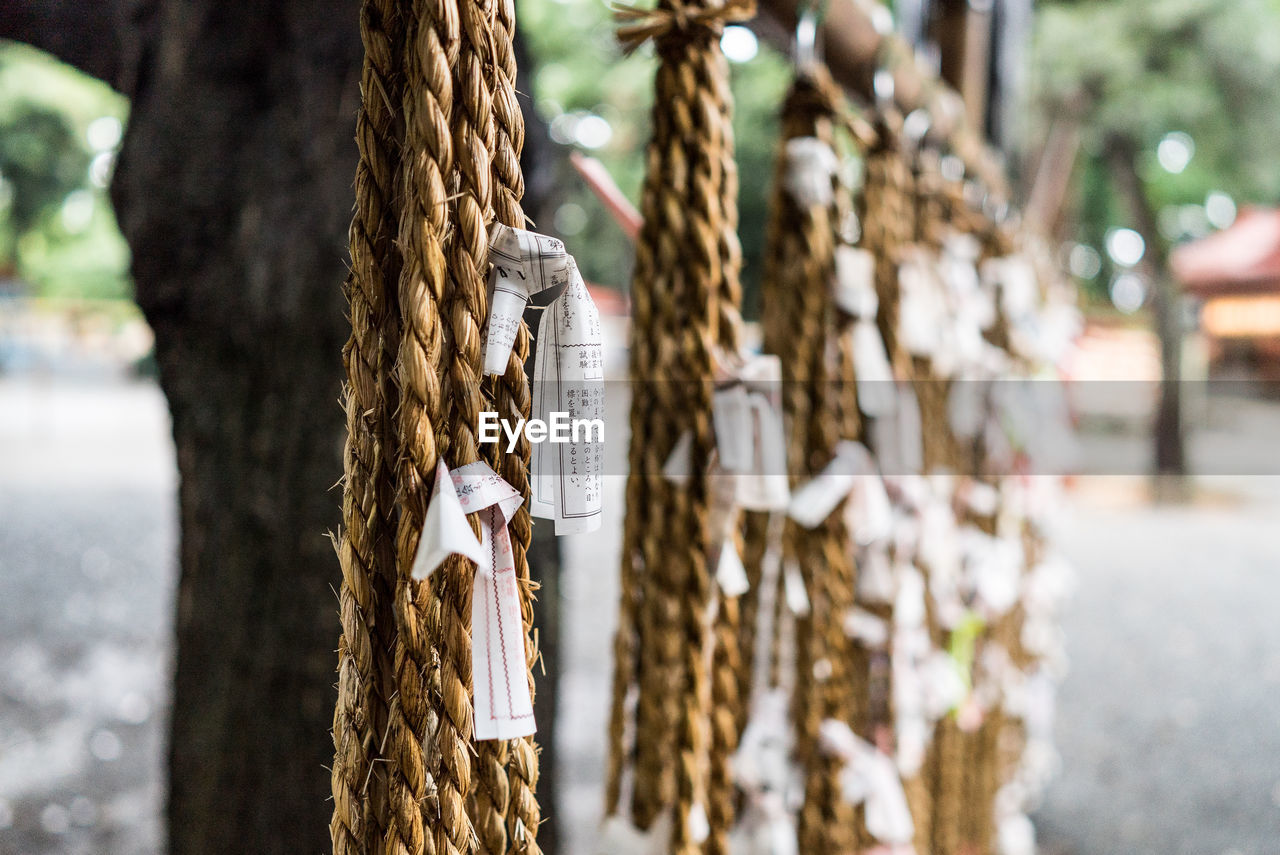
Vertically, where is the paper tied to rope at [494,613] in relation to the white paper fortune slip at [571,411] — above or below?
below

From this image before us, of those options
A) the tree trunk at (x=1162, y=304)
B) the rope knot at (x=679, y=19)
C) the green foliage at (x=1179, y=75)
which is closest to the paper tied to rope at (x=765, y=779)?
the rope knot at (x=679, y=19)

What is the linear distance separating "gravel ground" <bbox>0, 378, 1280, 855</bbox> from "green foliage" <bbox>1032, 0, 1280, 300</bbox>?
1.44 meters

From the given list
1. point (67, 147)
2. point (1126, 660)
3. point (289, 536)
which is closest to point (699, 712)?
point (289, 536)

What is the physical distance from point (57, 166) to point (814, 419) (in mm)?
448

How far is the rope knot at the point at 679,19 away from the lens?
371 millimetres

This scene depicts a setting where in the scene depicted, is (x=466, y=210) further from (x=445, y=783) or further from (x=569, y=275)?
(x=445, y=783)

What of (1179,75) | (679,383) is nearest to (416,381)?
(679,383)

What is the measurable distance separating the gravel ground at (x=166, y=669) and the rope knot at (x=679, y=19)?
0.31m

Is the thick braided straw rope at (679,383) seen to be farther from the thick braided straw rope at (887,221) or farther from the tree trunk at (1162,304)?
the tree trunk at (1162,304)

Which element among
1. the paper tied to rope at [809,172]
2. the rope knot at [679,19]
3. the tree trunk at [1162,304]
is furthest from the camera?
the tree trunk at [1162,304]

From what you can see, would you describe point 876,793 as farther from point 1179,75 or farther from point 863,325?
point 1179,75

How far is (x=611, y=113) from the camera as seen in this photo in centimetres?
233

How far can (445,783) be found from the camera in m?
0.24

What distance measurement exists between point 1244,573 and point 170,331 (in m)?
2.61
